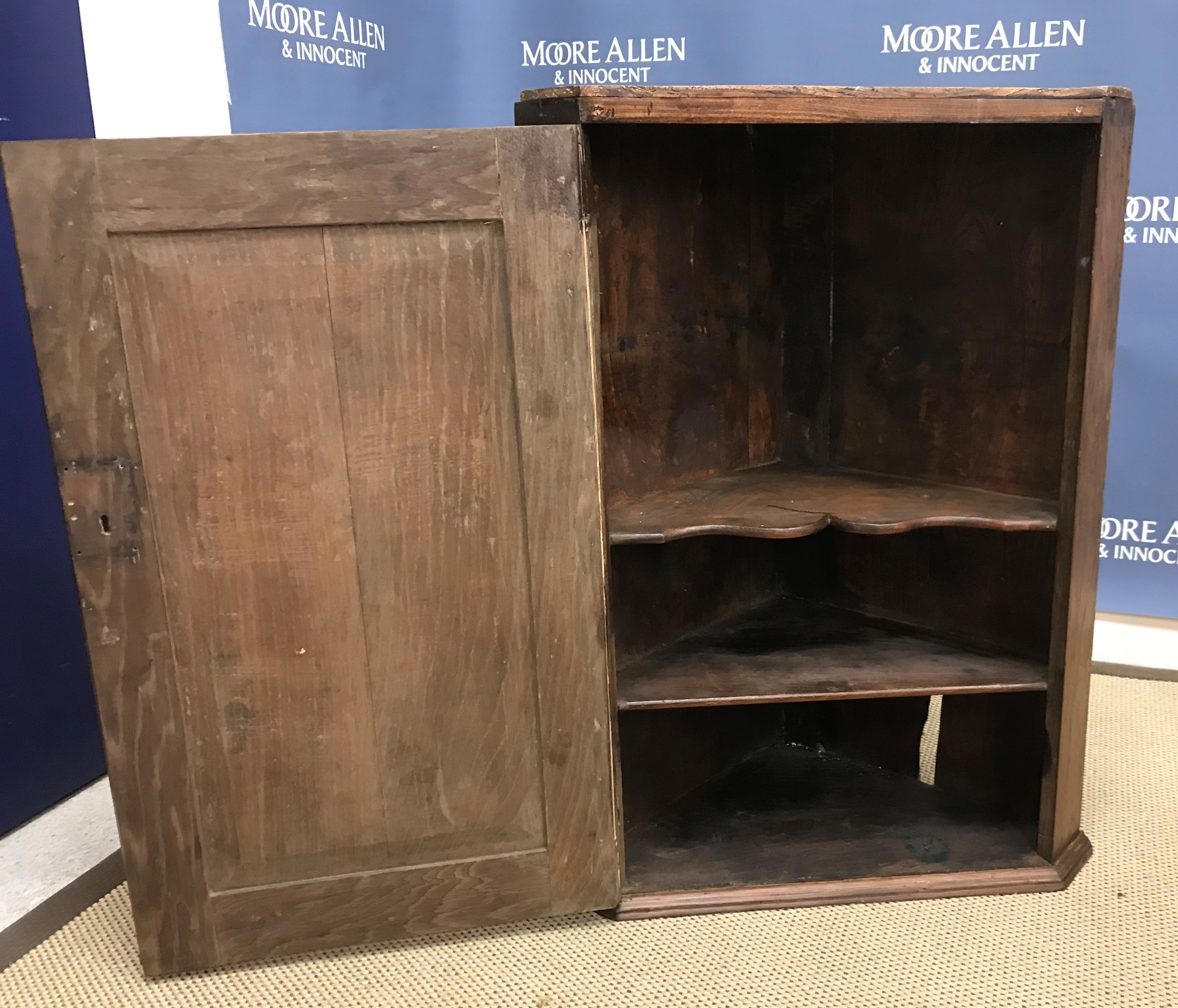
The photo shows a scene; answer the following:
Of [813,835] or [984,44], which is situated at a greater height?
[984,44]

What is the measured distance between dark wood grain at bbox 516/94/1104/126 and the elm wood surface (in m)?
1.20

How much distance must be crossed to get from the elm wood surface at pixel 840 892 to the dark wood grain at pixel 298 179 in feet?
3.69

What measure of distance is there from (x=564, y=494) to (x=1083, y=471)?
789 millimetres

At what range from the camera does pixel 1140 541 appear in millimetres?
2482

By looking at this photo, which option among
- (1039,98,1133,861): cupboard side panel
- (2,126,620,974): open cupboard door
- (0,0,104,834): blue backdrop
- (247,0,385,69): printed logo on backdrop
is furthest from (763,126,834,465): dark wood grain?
(0,0,104,834): blue backdrop

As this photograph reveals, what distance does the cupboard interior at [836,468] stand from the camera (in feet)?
5.38

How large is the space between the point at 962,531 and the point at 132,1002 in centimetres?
158

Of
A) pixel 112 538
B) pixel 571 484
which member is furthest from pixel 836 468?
pixel 112 538

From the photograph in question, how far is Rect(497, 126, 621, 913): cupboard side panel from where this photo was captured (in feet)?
4.47

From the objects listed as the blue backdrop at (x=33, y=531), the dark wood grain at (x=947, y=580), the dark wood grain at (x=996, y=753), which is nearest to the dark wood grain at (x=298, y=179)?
the blue backdrop at (x=33, y=531)

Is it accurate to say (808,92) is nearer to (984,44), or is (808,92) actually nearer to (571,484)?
(571,484)

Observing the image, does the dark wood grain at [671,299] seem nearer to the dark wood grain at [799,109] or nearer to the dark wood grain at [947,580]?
the dark wood grain at [799,109]

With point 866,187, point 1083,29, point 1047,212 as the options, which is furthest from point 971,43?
point 1047,212

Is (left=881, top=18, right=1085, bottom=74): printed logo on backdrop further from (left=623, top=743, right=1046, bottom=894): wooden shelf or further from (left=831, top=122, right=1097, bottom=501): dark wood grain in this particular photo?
(left=623, top=743, right=1046, bottom=894): wooden shelf
